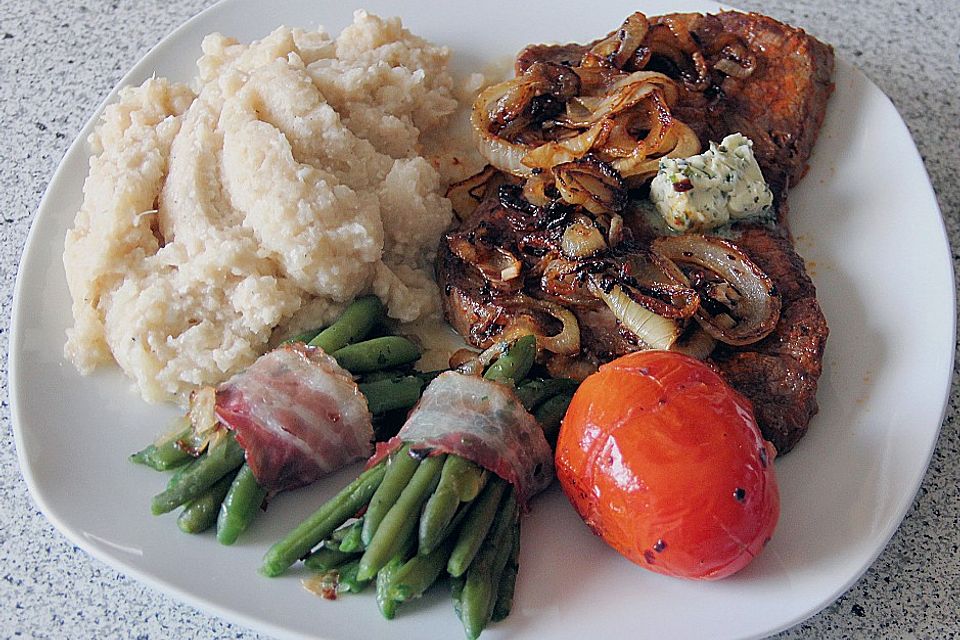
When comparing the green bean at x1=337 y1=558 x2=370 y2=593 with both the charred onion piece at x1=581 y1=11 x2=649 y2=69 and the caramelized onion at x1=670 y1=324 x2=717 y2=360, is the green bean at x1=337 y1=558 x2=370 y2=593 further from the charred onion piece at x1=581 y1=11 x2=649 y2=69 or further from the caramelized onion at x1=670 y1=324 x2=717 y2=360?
the charred onion piece at x1=581 y1=11 x2=649 y2=69

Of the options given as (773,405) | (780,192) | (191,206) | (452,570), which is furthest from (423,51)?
(452,570)

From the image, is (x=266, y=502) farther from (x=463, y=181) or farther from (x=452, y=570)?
(x=463, y=181)

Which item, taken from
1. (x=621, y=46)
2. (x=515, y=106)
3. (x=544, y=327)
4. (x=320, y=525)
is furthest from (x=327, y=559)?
(x=621, y=46)

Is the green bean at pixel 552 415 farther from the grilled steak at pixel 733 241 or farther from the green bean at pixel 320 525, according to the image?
the green bean at pixel 320 525

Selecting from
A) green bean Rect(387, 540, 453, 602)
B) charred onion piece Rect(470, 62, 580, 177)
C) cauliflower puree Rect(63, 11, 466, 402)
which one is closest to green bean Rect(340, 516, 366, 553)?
green bean Rect(387, 540, 453, 602)

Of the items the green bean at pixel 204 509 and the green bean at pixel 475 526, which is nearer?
the green bean at pixel 475 526

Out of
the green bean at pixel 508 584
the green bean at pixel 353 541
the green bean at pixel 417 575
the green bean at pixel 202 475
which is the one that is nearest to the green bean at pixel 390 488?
the green bean at pixel 353 541
